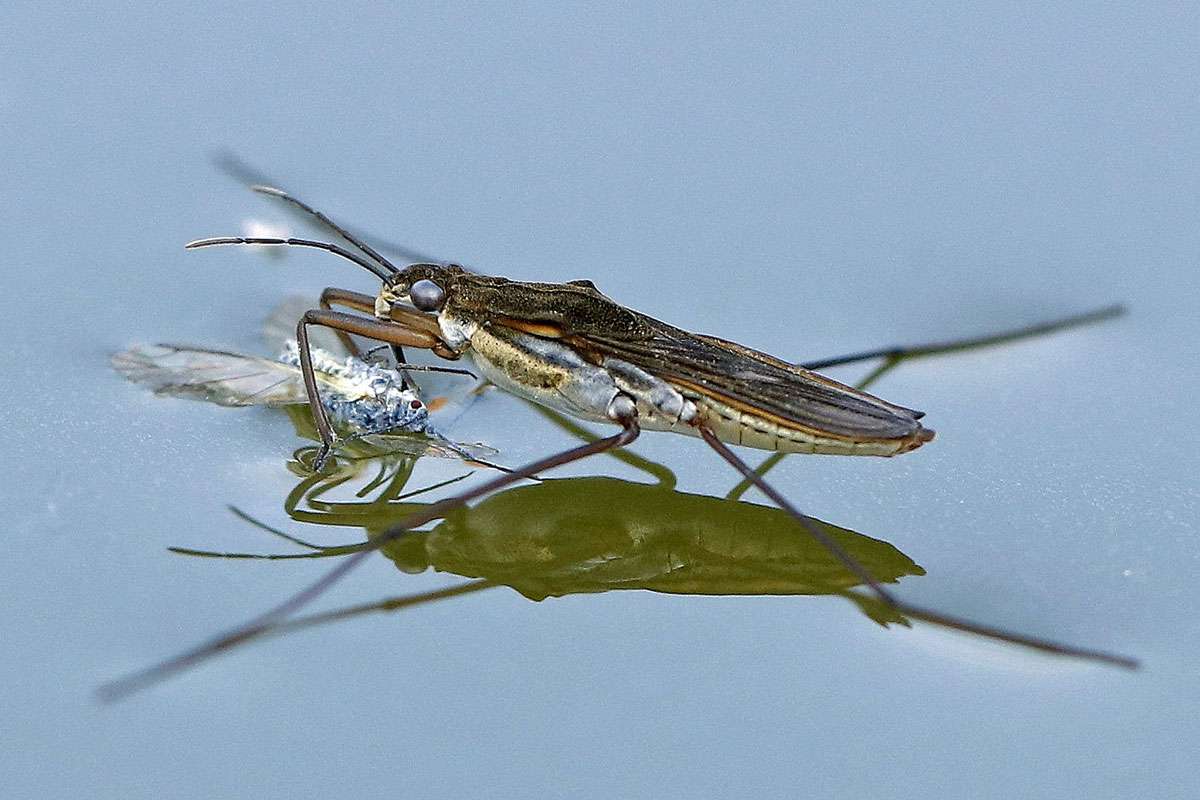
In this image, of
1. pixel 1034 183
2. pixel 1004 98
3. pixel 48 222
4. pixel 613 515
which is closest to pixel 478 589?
pixel 613 515

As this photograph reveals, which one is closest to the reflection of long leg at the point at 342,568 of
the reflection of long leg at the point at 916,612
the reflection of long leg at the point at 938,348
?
the reflection of long leg at the point at 916,612

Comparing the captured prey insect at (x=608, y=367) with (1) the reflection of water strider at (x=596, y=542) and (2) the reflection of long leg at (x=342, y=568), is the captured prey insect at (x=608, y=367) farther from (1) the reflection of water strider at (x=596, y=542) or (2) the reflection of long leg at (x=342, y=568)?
(1) the reflection of water strider at (x=596, y=542)

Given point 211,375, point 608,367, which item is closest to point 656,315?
Answer: point 608,367

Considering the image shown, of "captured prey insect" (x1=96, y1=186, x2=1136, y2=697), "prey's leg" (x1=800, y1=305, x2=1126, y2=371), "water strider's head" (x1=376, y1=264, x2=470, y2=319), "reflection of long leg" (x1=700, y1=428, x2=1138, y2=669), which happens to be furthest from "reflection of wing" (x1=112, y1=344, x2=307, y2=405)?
"prey's leg" (x1=800, y1=305, x2=1126, y2=371)

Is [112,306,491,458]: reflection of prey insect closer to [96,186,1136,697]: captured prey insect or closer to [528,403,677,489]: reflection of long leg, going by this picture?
[96,186,1136,697]: captured prey insect

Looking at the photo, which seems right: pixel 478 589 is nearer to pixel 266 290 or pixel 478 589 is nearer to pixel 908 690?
pixel 908 690
